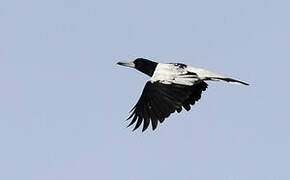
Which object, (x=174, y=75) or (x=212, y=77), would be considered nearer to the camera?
(x=174, y=75)

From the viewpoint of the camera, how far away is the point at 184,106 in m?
23.3

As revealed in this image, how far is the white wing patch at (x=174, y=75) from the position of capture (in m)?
22.0

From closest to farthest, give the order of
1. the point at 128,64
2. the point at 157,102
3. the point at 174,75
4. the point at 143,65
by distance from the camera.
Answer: the point at 157,102, the point at 174,75, the point at 143,65, the point at 128,64

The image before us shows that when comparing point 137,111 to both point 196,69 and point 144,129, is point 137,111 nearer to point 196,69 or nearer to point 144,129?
point 144,129

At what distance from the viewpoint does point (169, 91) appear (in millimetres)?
21500

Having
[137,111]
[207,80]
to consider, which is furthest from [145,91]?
[207,80]

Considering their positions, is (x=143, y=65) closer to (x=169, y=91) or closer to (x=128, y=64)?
(x=128, y=64)

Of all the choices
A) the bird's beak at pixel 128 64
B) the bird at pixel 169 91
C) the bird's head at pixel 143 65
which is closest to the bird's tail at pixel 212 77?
the bird at pixel 169 91

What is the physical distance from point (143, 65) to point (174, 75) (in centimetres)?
240

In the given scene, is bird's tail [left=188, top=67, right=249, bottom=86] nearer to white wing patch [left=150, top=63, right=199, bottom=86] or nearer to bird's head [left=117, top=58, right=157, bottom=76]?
white wing patch [left=150, top=63, right=199, bottom=86]

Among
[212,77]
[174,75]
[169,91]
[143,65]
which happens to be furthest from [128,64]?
[169,91]

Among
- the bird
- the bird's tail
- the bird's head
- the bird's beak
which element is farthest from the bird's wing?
the bird's beak

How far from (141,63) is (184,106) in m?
2.20

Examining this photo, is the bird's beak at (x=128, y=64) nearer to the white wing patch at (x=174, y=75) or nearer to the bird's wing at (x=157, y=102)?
the white wing patch at (x=174, y=75)
